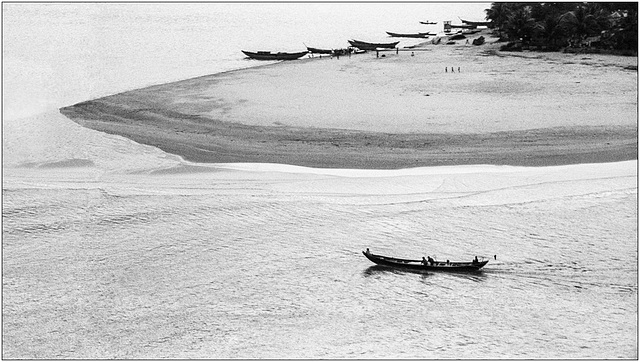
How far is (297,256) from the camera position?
690 inches

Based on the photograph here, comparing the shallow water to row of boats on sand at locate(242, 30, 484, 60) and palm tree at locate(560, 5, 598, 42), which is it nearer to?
palm tree at locate(560, 5, 598, 42)

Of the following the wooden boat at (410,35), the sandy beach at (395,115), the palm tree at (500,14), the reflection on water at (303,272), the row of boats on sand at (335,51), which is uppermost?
the palm tree at (500,14)

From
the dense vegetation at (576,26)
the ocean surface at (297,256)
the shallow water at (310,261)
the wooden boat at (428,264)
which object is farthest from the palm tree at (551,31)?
the wooden boat at (428,264)

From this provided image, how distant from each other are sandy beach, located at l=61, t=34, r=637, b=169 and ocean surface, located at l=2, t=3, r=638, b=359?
1.02 m

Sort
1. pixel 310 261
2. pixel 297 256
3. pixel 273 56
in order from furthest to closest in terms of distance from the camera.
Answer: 1. pixel 273 56
2. pixel 297 256
3. pixel 310 261

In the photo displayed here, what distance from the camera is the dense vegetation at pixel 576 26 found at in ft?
136

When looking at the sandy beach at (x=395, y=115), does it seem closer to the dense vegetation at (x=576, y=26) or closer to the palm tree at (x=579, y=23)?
the dense vegetation at (x=576, y=26)

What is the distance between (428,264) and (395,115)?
13250 millimetres

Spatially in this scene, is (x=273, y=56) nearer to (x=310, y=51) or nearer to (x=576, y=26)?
(x=310, y=51)

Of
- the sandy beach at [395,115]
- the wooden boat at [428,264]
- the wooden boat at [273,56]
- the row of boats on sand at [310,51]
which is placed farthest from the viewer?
the row of boats on sand at [310,51]

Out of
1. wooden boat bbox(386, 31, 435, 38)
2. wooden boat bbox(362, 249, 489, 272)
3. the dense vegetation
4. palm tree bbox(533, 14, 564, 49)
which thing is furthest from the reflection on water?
wooden boat bbox(386, 31, 435, 38)

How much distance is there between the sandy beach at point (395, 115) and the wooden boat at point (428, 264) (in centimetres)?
739

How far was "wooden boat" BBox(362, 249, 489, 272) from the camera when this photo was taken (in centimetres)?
1625

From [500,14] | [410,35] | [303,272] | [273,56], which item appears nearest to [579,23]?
[500,14]
